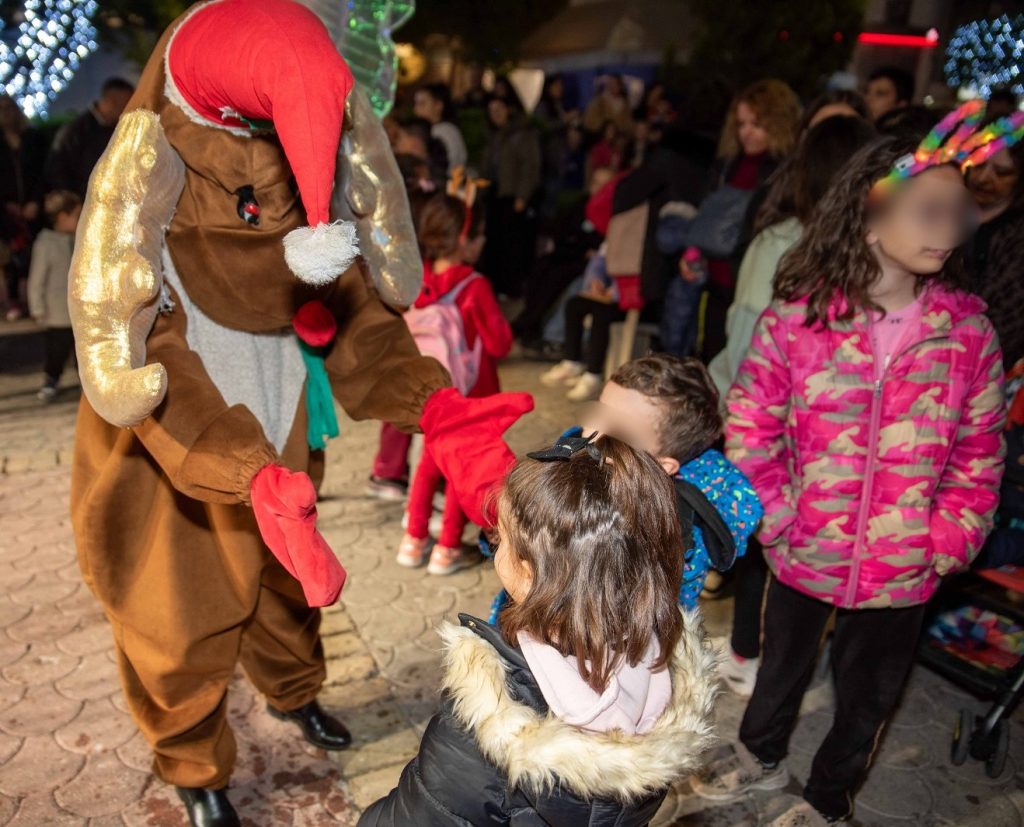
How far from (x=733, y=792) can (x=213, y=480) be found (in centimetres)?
193

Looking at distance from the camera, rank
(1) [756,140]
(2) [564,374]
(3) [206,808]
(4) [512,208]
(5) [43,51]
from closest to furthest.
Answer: (3) [206,808] → (1) [756,140] → (2) [564,374] → (4) [512,208] → (5) [43,51]

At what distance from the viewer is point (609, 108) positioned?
10188 millimetres

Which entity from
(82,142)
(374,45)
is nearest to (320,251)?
(374,45)

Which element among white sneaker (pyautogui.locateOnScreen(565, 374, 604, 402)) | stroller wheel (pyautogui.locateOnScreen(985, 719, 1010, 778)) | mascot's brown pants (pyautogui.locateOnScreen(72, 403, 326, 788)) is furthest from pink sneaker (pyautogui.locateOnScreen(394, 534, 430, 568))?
white sneaker (pyautogui.locateOnScreen(565, 374, 604, 402))

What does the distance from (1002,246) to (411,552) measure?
8.80ft

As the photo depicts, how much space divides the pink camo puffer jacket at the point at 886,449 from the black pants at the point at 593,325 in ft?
13.8

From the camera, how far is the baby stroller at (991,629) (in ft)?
9.18

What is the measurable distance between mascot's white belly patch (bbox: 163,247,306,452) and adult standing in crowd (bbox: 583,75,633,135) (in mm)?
8638

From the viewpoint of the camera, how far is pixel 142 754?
260cm

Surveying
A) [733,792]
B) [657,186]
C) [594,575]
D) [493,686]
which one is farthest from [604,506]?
[657,186]

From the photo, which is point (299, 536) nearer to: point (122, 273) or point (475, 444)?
point (475, 444)

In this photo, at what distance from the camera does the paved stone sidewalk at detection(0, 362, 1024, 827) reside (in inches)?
96.9

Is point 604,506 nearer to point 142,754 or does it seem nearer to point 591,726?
point 591,726

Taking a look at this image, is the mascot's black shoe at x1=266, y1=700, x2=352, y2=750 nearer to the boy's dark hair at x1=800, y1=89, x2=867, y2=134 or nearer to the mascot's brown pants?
the mascot's brown pants
